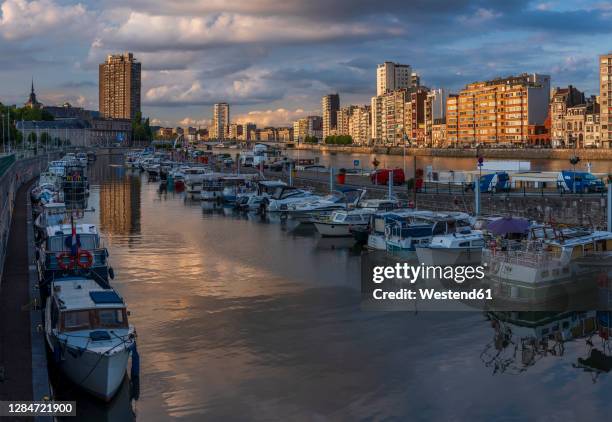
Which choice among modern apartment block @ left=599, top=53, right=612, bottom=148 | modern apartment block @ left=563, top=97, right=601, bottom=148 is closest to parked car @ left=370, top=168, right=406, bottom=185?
modern apartment block @ left=599, top=53, right=612, bottom=148

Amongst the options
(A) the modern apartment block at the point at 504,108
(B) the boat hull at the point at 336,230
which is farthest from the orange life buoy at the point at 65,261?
(A) the modern apartment block at the point at 504,108

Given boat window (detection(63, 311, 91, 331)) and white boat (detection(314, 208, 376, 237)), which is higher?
white boat (detection(314, 208, 376, 237))

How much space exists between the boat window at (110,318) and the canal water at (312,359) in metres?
1.18

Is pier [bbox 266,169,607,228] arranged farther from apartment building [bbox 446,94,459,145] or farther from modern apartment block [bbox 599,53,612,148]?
apartment building [bbox 446,94,459,145]

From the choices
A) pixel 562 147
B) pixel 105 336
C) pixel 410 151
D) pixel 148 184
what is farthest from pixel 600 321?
pixel 410 151

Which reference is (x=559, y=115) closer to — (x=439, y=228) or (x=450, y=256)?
(x=439, y=228)

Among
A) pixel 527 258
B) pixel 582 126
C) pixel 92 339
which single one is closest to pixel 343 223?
pixel 527 258

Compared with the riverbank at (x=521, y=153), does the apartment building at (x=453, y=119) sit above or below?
above

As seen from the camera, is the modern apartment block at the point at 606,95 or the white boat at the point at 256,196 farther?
the modern apartment block at the point at 606,95

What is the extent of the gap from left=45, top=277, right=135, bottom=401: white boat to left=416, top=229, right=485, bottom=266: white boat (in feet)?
41.2

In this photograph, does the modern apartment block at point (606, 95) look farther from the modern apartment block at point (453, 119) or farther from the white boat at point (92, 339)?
the white boat at point (92, 339)

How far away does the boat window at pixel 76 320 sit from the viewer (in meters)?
14.1

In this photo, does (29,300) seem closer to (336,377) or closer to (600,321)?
(336,377)

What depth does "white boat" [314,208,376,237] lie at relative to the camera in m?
33.7
